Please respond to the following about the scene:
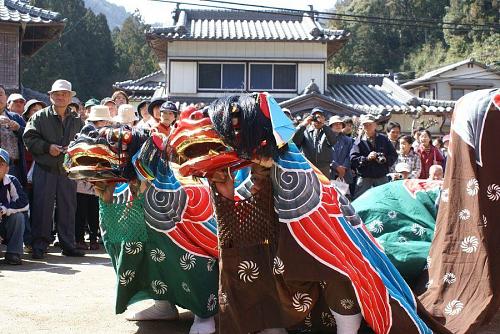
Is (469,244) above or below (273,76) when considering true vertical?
below

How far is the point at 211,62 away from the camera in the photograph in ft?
67.0

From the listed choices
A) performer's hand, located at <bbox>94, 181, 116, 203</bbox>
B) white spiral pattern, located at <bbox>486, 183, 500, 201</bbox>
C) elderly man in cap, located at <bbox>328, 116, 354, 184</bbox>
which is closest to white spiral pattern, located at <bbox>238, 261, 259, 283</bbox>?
performer's hand, located at <bbox>94, 181, 116, 203</bbox>

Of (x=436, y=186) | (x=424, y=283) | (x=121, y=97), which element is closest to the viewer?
(x=424, y=283)

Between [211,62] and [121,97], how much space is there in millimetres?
10798

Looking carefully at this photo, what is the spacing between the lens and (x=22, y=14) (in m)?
13.1

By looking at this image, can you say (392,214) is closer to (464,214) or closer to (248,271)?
(464,214)

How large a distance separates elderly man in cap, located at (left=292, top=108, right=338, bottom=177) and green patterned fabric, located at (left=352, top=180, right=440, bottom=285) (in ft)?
11.6

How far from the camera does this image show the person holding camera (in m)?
8.62

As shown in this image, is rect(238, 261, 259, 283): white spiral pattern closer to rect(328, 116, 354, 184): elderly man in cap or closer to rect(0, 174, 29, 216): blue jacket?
rect(0, 174, 29, 216): blue jacket

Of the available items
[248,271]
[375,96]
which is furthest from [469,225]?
[375,96]

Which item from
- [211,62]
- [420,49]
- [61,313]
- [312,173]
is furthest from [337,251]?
[420,49]

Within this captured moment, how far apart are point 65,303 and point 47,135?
109 inches

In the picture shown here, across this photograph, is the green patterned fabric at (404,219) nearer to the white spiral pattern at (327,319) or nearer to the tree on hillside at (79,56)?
the white spiral pattern at (327,319)

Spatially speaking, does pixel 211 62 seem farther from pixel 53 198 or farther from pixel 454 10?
pixel 454 10
